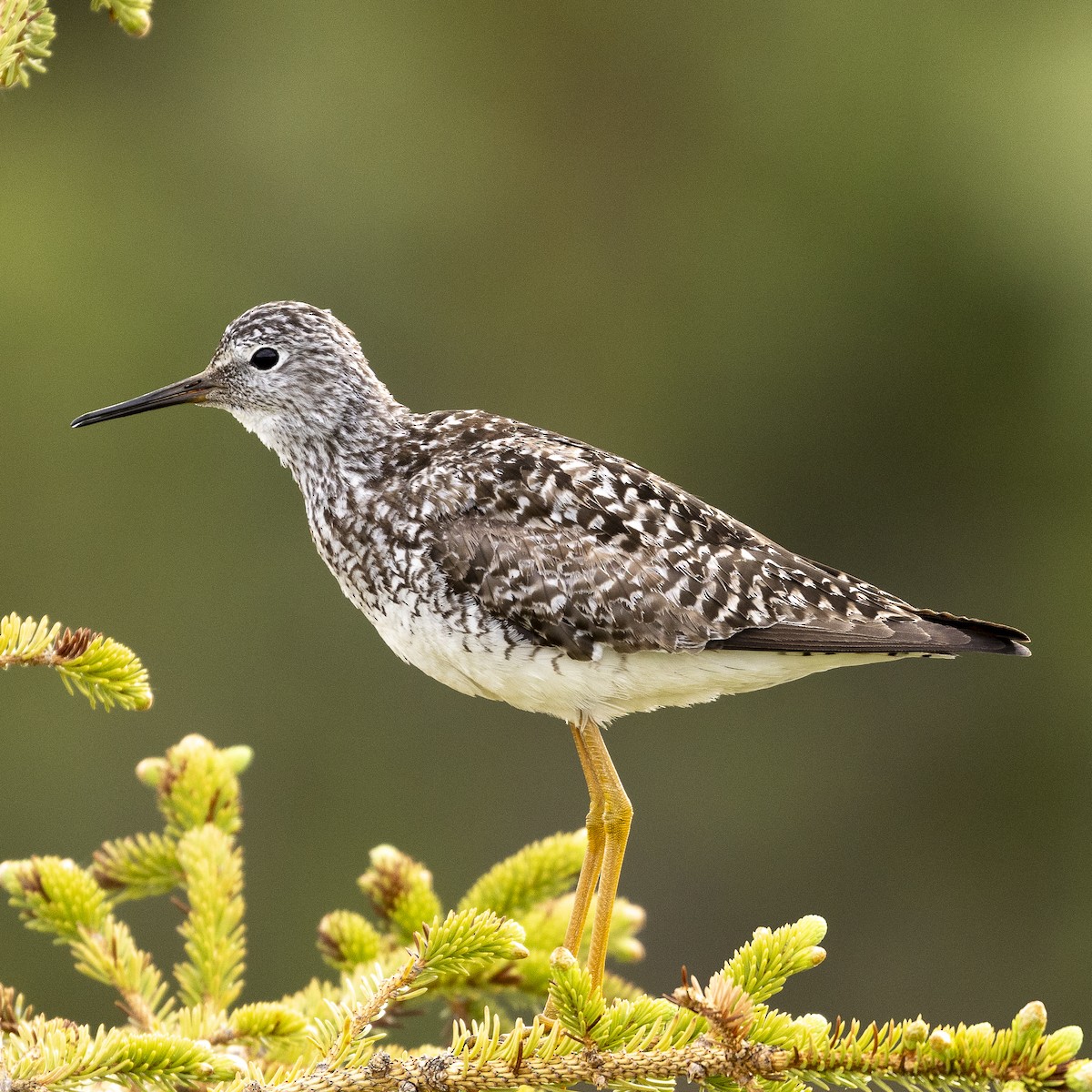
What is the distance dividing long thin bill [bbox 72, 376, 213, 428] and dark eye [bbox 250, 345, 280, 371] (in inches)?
5.5

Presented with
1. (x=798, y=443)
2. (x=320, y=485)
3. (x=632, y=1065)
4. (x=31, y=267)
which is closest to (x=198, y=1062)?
(x=632, y=1065)

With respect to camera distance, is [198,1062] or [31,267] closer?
[198,1062]

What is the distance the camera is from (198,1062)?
2.26 metres

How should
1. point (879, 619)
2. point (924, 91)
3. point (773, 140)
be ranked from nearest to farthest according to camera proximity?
point (879, 619) → point (924, 91) → point (773, 140)

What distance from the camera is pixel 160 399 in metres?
3.86

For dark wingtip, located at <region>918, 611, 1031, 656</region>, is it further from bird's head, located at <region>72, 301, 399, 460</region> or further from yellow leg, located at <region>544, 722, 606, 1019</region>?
bird's head, located at <region>72, 301, 399, 460</region>

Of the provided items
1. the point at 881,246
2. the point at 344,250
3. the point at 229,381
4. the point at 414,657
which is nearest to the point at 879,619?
the point at 414,657

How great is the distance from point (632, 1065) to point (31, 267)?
6.49m

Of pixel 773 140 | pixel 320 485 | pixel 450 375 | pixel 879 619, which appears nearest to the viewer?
pixel 879 619

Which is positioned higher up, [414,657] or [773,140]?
[773,140]

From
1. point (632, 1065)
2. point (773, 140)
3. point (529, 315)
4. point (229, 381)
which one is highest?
point (773, 140)

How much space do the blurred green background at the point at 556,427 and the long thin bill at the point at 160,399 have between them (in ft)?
13.9

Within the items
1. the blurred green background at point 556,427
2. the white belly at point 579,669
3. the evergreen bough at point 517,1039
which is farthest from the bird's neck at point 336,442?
the blurred green background at point 556,427

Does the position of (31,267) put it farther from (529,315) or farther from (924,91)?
(924,91)
